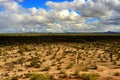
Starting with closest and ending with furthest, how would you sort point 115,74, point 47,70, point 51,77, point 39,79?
point 39,79
point 51,77
point 115,74
point 47,70

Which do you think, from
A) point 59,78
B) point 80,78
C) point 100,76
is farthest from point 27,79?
point 100,76

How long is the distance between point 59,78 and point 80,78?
160 centimetres

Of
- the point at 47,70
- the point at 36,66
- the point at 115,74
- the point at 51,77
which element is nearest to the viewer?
the point at 51,77

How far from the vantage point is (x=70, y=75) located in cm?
1967

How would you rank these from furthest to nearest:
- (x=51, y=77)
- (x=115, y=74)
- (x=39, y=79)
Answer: (x=115, y=74) → (x=51, y=77) → (x=39, y=79)

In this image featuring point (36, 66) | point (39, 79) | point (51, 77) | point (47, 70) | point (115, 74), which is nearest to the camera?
point (39, 79)

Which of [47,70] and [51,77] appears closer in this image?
[51,77]

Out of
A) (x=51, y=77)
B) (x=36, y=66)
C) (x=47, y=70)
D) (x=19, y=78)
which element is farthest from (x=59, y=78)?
(x=36, y=66)

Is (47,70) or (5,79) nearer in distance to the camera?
(5,79)

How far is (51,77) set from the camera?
18.2 metres

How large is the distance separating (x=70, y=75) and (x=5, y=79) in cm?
524

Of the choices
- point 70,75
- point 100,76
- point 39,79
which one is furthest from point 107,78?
point 39,79

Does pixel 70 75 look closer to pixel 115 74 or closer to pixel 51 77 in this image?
pixel 51 77

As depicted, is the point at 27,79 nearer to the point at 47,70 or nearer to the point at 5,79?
the point at 5,79
